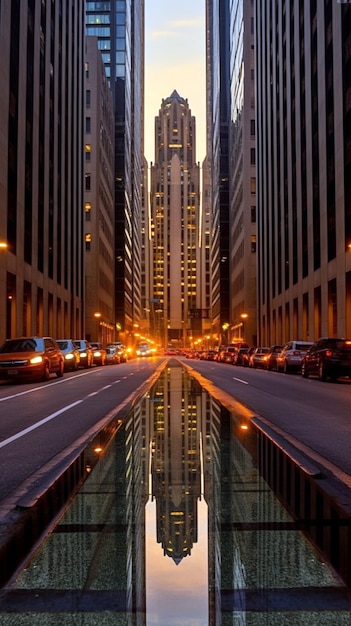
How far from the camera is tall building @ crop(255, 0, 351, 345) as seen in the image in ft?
128

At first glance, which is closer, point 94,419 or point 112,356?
point 94,419

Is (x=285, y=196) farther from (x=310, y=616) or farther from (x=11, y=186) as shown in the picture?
(x=310, y=616)

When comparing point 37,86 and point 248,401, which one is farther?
point 37,86

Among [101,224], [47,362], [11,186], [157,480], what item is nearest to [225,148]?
[101,224]

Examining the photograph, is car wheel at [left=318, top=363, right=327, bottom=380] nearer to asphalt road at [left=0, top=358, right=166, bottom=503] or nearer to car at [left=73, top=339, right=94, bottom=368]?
asphalt road at [left=0, top=358, right=166, bottom=503]

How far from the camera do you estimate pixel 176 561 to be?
4414 millimetres

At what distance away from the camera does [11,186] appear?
39969 mm

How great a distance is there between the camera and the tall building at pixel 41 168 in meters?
39.3

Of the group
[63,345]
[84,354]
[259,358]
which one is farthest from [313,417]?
[259,358]

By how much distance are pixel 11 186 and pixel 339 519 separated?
38106mm

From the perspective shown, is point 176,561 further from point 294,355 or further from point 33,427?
point 294,355

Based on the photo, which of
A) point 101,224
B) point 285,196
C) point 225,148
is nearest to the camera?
point 285,196

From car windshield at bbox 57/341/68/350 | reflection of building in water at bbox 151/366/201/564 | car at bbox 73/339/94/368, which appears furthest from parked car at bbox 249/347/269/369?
reflection of building in water at bbox 151/366/201/564

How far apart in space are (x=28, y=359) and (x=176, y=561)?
20.3m
